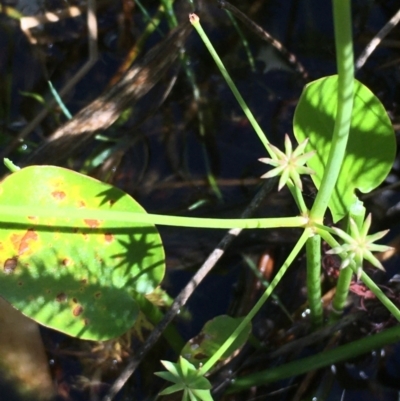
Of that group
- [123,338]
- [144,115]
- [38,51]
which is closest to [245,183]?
[144,115]

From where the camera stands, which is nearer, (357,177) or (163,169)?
(357,177)

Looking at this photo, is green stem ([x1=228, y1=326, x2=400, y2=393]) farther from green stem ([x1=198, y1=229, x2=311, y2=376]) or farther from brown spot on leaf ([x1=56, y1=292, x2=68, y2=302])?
brown spot on leaf ([x1=56, y1=292, x2=68, y2=302])

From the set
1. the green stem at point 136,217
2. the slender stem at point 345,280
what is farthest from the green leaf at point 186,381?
the slender stem at point 345,280

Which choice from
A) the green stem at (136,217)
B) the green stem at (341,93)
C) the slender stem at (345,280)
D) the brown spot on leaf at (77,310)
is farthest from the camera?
the brown spot on leaf at (77,310)

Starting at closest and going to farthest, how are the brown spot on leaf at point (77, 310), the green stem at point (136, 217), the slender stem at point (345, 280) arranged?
the green stem at point (136, 217), the slender stem at point (345, 280), the brown spot on leaf at point (77, 310)

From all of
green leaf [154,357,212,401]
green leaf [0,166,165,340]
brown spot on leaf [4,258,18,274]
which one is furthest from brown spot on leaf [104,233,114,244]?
green leaf [154,357,212,401]

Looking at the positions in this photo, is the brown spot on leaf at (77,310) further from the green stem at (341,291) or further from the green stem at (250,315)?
the green stem at (341,291)

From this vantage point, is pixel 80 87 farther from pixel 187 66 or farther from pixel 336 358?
pixel 336 358
